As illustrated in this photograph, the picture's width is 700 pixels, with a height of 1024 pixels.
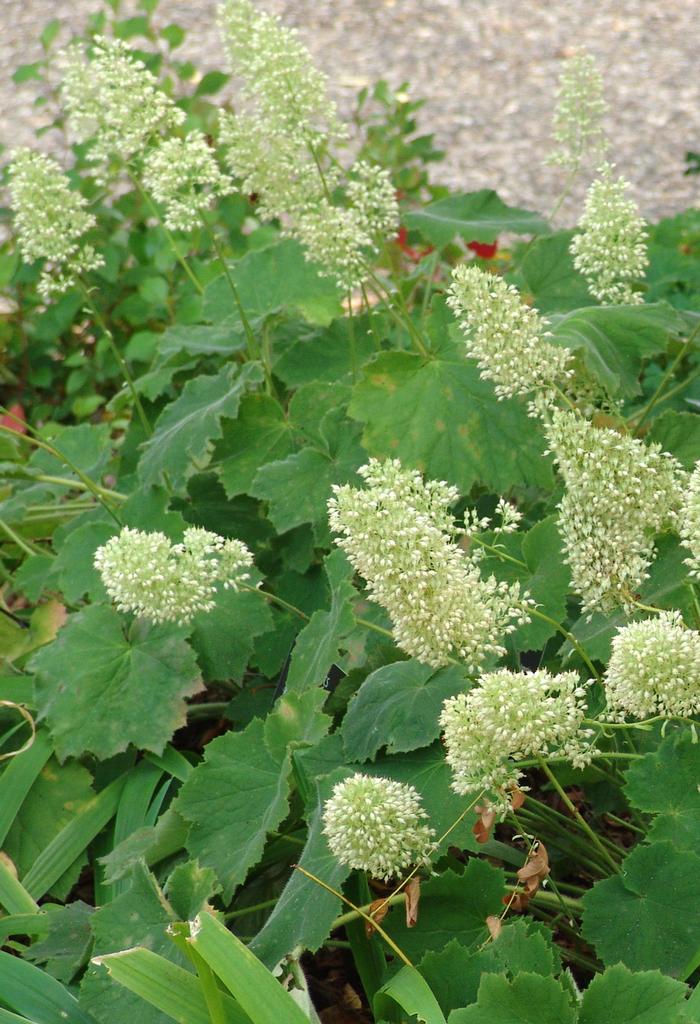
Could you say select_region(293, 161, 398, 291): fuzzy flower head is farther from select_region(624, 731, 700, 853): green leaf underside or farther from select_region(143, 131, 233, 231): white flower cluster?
select_region(624, 731, 700, 853): green leaf underside

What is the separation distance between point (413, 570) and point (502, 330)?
1.27 feet

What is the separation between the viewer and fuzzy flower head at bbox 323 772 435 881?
59.0 inches

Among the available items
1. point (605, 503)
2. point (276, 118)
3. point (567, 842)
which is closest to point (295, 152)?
point (276, 118)

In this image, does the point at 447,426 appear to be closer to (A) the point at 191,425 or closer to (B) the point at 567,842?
(A) the point at 191,425

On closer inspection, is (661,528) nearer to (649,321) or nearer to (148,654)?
(649,321)

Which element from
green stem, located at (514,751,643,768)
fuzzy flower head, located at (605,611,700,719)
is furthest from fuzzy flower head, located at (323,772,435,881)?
fuzzy flower head, located at (605,611,700,719)

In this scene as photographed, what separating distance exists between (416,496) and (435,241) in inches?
64.6

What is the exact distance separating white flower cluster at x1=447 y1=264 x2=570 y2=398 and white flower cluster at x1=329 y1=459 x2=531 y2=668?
23cm

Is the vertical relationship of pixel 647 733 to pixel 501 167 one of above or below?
above

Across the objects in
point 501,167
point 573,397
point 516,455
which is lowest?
point 501,167

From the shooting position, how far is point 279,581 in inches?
107

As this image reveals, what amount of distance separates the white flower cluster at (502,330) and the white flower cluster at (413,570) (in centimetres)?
23

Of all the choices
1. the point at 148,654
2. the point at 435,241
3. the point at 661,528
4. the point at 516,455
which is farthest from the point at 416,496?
the point at 435,241

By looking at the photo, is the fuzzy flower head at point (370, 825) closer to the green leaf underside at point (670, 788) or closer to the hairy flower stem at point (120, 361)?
the green leaf underside at point (670, 788)
